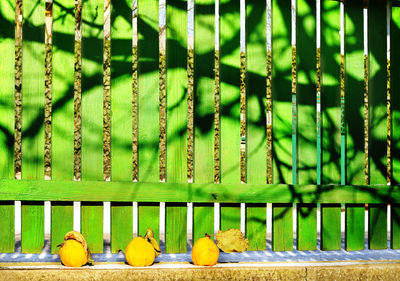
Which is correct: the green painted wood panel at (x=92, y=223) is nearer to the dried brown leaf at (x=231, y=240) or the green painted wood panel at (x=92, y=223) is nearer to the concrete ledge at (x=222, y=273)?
Answer: the concrete ledge at (x=222, y=273)

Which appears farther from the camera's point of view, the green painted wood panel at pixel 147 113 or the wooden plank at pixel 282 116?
the wooden plank at pixel 282 116

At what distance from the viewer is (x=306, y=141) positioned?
2.66 meters

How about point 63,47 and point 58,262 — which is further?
point 63,47

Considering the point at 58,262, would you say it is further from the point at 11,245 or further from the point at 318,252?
the point at 318,252

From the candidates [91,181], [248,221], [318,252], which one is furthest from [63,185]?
[318,252]

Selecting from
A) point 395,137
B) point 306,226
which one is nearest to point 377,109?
point 395,137

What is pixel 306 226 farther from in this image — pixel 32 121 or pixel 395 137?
pixel 32 121

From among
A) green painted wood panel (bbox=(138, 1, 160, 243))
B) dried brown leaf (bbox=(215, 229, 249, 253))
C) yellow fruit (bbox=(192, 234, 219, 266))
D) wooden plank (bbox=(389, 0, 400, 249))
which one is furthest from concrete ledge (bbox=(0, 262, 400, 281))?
wooden plank (bbox=(389, 0, 400, 249))

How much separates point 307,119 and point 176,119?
0.87 meters

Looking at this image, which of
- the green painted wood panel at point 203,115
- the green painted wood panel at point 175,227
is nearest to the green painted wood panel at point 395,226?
the green painted wood panel at point 203,115

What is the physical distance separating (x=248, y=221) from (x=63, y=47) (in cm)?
159

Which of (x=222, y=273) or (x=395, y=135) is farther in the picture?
(x=395, y=135)

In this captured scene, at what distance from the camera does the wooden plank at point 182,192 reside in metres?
Answer: 2.37

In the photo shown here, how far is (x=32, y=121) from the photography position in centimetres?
245
